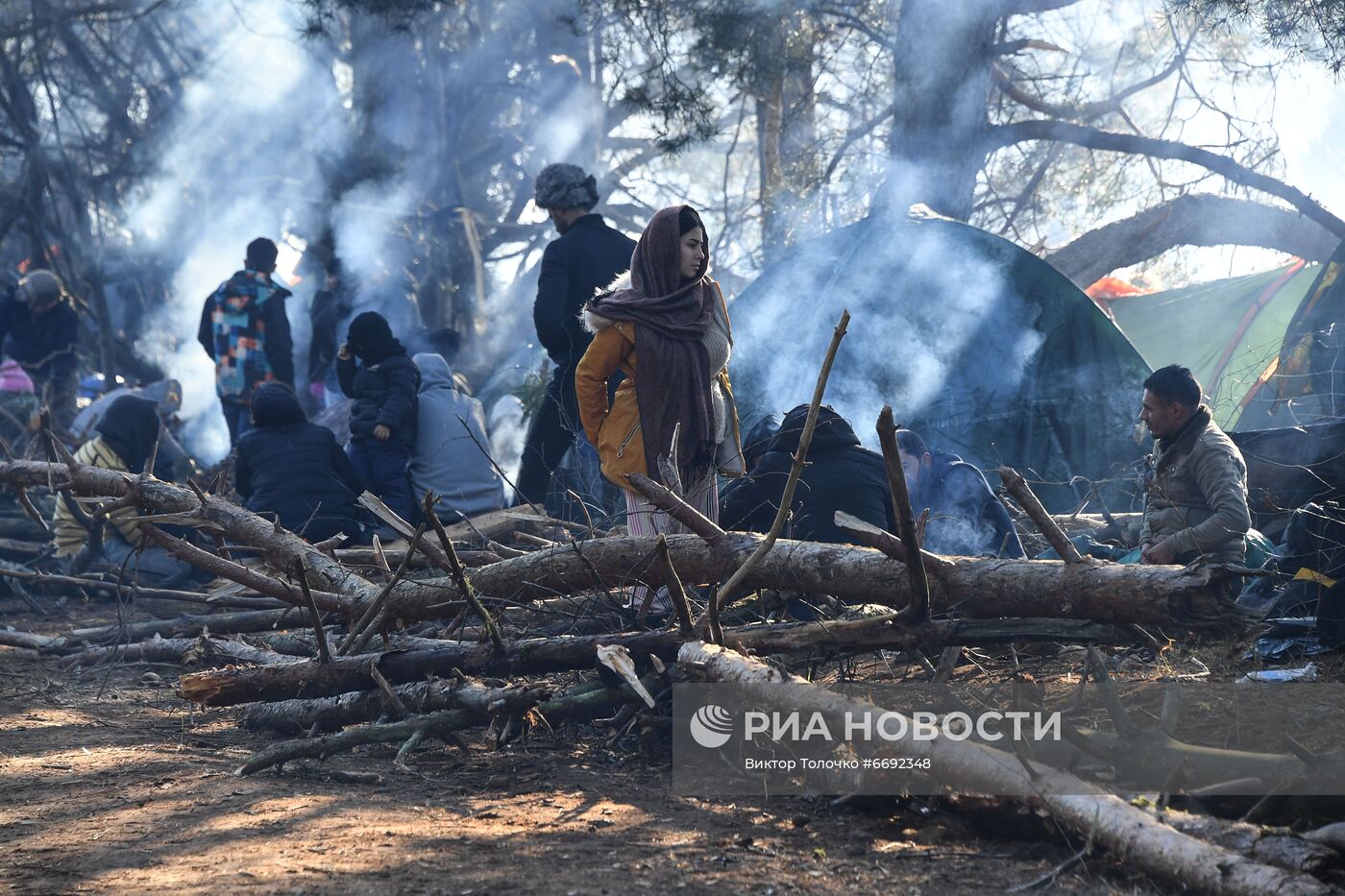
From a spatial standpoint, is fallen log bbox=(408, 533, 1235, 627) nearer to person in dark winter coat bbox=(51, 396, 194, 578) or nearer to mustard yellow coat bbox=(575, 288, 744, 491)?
mustard yellow coat bbox=(575, 288, 744, 491)

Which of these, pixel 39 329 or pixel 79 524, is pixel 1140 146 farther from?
pixel 39 329

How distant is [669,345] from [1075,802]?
7.82 ft

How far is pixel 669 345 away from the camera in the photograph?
4.38 m

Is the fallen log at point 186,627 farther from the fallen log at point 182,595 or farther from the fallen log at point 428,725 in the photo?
the fallen log at point 428,725

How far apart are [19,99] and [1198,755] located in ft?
43.9

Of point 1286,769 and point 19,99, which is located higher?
point 19,99

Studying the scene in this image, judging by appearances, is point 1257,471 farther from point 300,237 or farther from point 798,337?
point 300,237

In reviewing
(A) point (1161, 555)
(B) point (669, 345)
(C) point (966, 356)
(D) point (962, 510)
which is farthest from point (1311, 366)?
(B) point (669, 345)

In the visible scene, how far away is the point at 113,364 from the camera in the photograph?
12828 mm

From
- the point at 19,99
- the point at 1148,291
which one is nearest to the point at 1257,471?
the point at 1148,291

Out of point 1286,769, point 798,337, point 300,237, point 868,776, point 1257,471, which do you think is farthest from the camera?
point 300,237

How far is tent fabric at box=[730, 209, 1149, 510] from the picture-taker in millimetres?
7336

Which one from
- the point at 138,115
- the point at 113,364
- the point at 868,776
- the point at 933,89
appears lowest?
the point at 868,776

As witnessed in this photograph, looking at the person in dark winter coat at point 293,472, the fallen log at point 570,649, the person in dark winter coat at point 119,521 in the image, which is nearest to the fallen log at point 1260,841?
the fallen log at point 570,649
